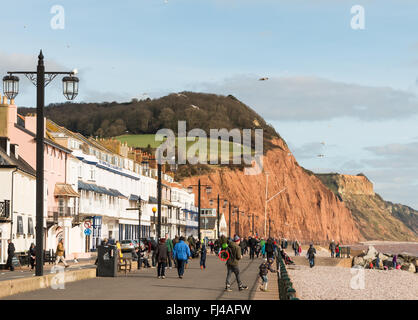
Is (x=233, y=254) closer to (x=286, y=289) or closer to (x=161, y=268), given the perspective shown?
(x=161, y=268)

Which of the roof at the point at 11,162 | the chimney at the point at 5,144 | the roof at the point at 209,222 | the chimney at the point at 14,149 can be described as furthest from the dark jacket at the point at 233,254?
the roof at the point at 209,222

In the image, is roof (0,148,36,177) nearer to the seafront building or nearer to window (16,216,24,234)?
the seafront building

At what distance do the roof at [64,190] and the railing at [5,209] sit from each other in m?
17.1

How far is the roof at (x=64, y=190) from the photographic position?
6686cm

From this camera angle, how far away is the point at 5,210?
49.4 metres

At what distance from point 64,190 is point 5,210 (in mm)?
17858

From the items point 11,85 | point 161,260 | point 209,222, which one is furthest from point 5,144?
point 209,222

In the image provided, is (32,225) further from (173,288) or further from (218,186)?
(218,186)

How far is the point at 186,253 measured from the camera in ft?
113
